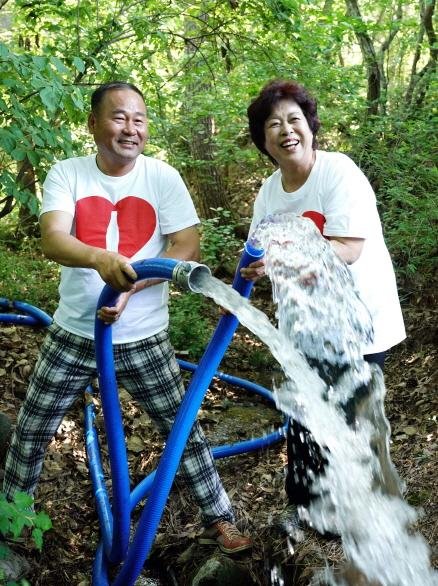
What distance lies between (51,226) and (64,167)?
282mm

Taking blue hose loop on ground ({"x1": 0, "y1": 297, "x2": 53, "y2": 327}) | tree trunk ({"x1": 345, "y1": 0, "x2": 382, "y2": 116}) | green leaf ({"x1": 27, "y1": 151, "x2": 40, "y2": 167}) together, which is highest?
tree trunk ({"x1": 345, "y1": 0, "x2": 382, "y2": 116})

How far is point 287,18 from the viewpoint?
373cm

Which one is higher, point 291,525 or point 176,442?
point 176,442

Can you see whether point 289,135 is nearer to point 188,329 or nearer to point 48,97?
point 48,97

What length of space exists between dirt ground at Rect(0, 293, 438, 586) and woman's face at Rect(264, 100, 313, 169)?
150 cm

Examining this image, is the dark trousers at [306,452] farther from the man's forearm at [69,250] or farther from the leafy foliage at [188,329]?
the leafy foliage at [188,329]

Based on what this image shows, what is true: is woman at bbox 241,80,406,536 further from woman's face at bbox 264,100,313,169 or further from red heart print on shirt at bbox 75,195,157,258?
red heart print on shirt at bbox 75,195,157,258

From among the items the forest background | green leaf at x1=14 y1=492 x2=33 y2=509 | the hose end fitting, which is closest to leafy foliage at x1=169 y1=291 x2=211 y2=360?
the forest background

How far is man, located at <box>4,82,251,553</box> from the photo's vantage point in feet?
7.74

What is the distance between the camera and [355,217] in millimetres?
2209

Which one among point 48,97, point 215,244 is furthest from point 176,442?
point 215,244

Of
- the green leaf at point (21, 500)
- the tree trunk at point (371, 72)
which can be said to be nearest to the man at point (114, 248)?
the green leaf at point (21, 500)

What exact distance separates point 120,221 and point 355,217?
2.86 ft

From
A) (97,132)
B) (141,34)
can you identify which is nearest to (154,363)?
(97,132)
